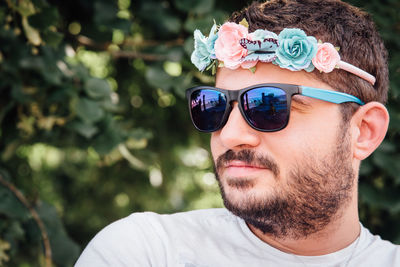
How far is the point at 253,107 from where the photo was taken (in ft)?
5.16

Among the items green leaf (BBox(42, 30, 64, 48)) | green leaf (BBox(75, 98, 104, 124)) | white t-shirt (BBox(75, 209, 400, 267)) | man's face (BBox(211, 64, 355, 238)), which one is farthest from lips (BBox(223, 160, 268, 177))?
green leaf (BBox(42, 30, 64, 48))

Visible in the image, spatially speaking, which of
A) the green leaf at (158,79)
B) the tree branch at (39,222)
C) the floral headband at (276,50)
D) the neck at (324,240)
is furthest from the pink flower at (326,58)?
the tree branch at (39,222)

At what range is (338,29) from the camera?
1704mm

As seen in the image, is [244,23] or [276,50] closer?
[276,50]

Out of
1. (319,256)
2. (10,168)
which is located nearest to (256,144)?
(319,256)

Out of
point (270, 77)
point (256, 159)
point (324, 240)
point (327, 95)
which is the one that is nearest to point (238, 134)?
point (256, 159)

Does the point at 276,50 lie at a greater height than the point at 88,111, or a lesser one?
greater

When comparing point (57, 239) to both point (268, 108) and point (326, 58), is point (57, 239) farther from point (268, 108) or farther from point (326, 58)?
point (326, 58)

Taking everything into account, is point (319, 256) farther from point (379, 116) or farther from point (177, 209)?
point (177, 209)

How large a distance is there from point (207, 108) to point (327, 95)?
0.42 meters

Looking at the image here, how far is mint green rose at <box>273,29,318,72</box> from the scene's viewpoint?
1.56m

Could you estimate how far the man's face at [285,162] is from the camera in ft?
5.15

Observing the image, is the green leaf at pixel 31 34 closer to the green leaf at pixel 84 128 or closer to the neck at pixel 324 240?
the green leaf at pixel 84 128

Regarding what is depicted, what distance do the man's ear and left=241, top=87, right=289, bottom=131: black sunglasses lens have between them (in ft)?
1.16
